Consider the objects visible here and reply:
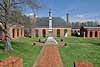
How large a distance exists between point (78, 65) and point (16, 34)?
48313mm

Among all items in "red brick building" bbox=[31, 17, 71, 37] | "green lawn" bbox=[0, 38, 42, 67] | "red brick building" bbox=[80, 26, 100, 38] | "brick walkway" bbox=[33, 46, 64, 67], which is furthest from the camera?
"red brick building" bbox=[80, 26, 100, 38]

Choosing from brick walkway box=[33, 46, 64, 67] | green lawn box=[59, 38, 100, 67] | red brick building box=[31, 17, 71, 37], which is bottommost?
green lawn box=[59, 38, 100, 67]

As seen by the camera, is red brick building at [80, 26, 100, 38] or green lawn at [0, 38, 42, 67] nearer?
green lawn at [0, 38, 42, 67]

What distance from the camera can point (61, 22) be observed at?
6303cm

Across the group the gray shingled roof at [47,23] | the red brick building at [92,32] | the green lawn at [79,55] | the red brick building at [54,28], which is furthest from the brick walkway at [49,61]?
the red brick building at [92,32]

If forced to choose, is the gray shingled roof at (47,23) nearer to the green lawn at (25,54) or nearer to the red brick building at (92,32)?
the red brick building at (92,32)

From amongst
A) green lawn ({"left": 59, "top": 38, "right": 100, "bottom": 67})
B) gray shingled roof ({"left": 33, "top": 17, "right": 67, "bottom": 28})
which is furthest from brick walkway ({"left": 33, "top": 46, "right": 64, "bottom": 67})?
gray shingled roof ({"left": 33, "top": 17, "right": 67, "bottom": 28})

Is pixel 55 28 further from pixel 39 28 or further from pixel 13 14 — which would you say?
pixel 13 14

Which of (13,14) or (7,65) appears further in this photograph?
(13,14)

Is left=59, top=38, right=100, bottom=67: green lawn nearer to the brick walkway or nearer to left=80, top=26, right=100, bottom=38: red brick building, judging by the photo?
the brick walkway

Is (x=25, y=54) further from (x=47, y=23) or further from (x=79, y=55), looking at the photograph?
(x=47, y=23)

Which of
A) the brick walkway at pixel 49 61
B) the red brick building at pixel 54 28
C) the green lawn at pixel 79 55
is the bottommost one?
the green lawn at pixel 79 55

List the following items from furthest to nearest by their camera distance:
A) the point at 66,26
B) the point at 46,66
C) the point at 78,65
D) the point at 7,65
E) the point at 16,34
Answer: the point at 66,26, the point at 16,34, the point at 46,66, the point at 7,65, the point at 78,65

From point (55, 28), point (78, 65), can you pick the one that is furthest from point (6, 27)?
point (55, 28)
